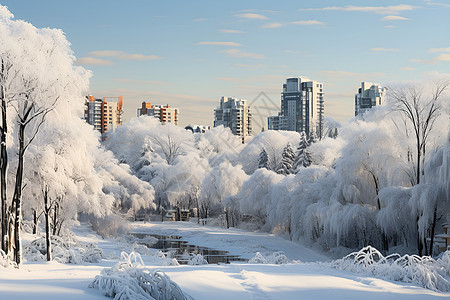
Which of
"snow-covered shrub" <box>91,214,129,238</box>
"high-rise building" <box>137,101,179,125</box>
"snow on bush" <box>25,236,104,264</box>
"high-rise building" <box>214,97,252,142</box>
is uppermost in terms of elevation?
"high-rise building" <box>137,101,179,125</box>

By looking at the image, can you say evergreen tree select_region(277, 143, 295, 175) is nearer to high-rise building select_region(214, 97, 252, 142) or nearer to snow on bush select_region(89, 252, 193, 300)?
snow on bush select_region(89, 252, 193, 300)

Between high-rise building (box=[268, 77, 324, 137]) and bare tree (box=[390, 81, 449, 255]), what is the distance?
65.8 meters

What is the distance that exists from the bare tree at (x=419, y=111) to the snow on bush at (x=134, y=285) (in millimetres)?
18130

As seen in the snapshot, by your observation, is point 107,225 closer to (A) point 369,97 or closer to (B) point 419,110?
(B) point 419,110

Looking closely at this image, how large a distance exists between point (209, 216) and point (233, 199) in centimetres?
1229

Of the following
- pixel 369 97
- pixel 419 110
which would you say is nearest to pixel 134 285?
pixel 419 110

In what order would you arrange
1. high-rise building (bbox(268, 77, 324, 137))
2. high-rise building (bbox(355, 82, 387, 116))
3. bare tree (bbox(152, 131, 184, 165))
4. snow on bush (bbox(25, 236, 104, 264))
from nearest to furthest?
1. snow on bush (bbox(25, 236, 104, 264))
2. bare tree (bbox(152, 131, 184, 165))
3. high-rise building (bbox(355, 82, 387, 116))
4. high-rise building (bbox(268, 77, 324, 137))

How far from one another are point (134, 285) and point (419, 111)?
20578 millimetres

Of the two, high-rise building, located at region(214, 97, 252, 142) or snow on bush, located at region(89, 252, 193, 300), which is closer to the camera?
snow on bush, located at region(89, 252, 193, 300)

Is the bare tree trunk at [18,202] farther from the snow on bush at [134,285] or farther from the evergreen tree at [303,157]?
the evergreen tree at [303,157]

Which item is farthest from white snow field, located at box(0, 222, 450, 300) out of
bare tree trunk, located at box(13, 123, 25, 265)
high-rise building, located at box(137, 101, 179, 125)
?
high-rise building, located at box(137, 101, 179, 125)

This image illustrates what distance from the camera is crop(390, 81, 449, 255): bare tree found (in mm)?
23766

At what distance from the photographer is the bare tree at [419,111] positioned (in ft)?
78.0

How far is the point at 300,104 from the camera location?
93375 mm
